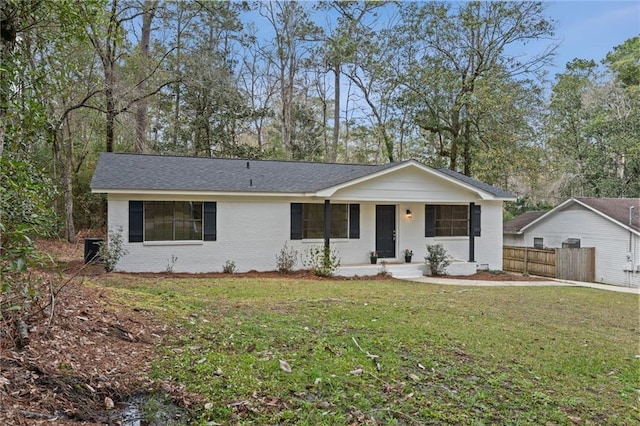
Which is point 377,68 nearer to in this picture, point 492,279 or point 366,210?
point 366,210

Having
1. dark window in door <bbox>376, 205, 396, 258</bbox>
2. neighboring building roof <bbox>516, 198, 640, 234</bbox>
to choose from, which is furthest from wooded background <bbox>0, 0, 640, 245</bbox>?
dark window in door <bbox>376, 205, 396, 258</bbox>

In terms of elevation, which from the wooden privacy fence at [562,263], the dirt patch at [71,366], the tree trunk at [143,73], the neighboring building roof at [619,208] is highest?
the tree trunk at [143,73]

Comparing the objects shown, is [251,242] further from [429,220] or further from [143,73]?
[143,73]

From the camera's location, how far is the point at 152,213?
37.9 ft

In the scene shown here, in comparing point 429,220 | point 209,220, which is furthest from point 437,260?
point 209,220

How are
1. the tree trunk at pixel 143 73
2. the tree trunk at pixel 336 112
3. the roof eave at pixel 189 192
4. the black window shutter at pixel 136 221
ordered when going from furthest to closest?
the tree trunk at pixel 336 112, the tree trunk at pixel 143 73, the black window shutter at pixel 136 221, the roof eave at pixel 189 192

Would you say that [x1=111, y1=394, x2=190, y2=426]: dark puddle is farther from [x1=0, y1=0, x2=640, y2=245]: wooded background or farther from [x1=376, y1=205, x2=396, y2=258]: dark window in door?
[x1=0, y1=0, x2=640, y2=245]: wooded background

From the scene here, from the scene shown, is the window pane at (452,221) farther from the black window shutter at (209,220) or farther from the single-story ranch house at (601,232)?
the black window shutter at (209,220)

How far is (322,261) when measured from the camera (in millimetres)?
12555

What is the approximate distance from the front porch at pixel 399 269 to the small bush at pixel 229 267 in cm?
314

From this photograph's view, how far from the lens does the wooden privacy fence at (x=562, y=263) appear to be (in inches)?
658

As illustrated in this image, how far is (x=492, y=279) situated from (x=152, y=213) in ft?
36.0

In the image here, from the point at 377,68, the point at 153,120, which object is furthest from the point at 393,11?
the point at 153,120

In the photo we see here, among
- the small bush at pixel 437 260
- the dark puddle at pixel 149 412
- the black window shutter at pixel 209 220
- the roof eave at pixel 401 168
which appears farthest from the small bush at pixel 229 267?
the dark puddle at pixel 149 412
